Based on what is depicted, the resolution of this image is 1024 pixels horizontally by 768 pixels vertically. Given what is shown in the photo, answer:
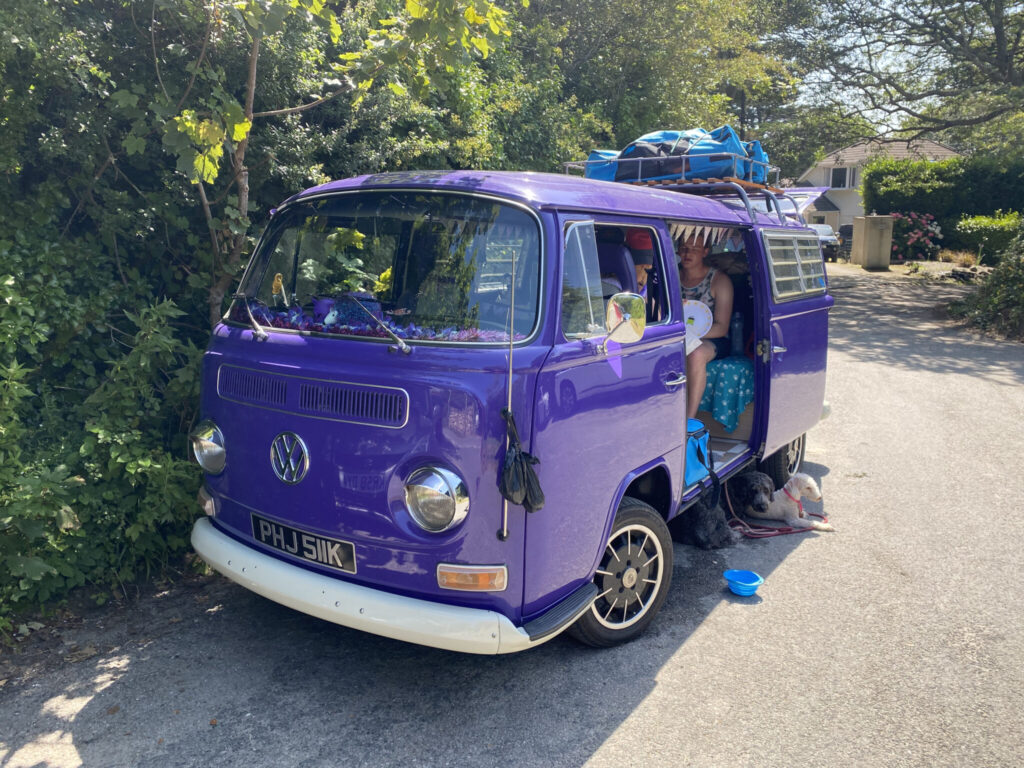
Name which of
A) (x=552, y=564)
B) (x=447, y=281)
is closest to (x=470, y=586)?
(x=552, y=564)

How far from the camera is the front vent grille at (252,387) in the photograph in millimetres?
3572

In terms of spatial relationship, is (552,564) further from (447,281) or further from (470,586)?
(447,281)

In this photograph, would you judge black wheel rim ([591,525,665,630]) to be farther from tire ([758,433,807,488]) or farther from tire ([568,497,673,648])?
tire ([758,433,807,488])

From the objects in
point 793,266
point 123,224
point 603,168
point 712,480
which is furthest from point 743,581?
point 123,224

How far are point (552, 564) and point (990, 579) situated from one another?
331 centimetres

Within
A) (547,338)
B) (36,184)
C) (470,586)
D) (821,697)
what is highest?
(36,184)

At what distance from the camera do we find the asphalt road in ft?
10.8

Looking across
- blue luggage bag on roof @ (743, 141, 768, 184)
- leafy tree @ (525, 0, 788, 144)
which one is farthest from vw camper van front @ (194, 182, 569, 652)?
leafy tree @ (525, 0, 788, 144)

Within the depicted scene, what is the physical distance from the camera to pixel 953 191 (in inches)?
1091

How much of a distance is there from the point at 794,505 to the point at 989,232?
23.2m

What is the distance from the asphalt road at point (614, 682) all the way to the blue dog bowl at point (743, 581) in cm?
10

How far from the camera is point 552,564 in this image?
134 inches

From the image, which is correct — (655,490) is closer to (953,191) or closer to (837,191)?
(953,191)

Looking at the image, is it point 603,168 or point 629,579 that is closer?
point 629,579
